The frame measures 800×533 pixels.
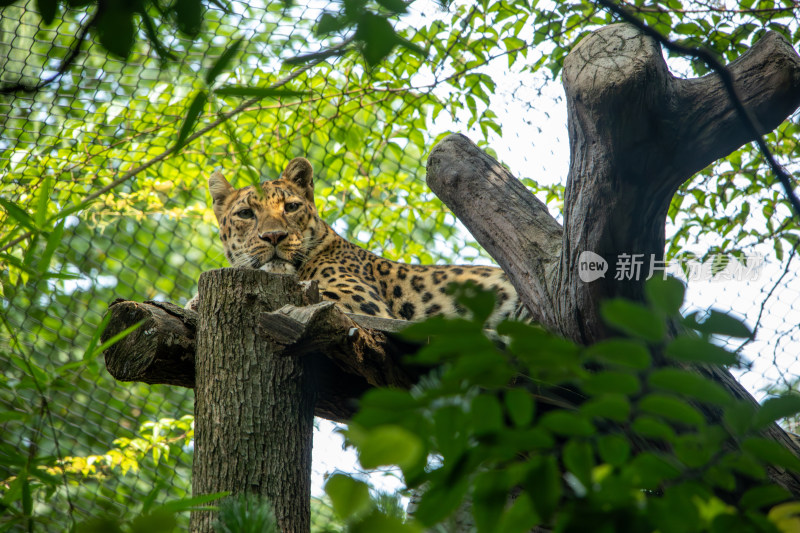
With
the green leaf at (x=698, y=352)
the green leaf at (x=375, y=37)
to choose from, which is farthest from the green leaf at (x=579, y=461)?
the green leaf at (x=375, y=37)

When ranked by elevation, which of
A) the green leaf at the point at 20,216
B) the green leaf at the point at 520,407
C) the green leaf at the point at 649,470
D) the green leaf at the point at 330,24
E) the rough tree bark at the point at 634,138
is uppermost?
the rough tree bark at the point at 634,138

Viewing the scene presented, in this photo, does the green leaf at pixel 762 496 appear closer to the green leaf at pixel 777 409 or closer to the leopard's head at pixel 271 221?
the green leaf at pixel 777 409

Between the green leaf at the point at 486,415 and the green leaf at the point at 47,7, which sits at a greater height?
the green leaf at the point at 47,7

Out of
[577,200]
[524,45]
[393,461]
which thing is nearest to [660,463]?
[393,461]

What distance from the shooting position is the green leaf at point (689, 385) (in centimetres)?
58

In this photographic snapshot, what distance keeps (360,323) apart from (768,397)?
1.49 metres

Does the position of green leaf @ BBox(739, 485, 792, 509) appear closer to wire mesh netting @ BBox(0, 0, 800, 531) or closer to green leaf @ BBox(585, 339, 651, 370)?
green leaf @ BBox(585, 339, 651, 370)

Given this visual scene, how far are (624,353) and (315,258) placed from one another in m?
3.03

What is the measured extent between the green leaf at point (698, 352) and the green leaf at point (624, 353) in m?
0.02

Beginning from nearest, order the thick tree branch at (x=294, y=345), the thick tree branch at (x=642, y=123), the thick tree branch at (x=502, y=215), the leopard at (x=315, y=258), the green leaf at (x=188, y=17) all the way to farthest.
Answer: the green leaf at (x=188, y=17) → the thick tree branch at (x=642, y=123) → the thick tree branch at (x=294, y=345) → the thick tree branch at (x=502, y=215) → the leopard at (x=315, y=258)

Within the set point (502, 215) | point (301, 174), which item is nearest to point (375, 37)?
point (502, 215)

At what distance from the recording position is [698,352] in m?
0.57

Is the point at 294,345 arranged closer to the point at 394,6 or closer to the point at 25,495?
the point at 25,495

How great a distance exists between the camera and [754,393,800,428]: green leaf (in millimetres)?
603
